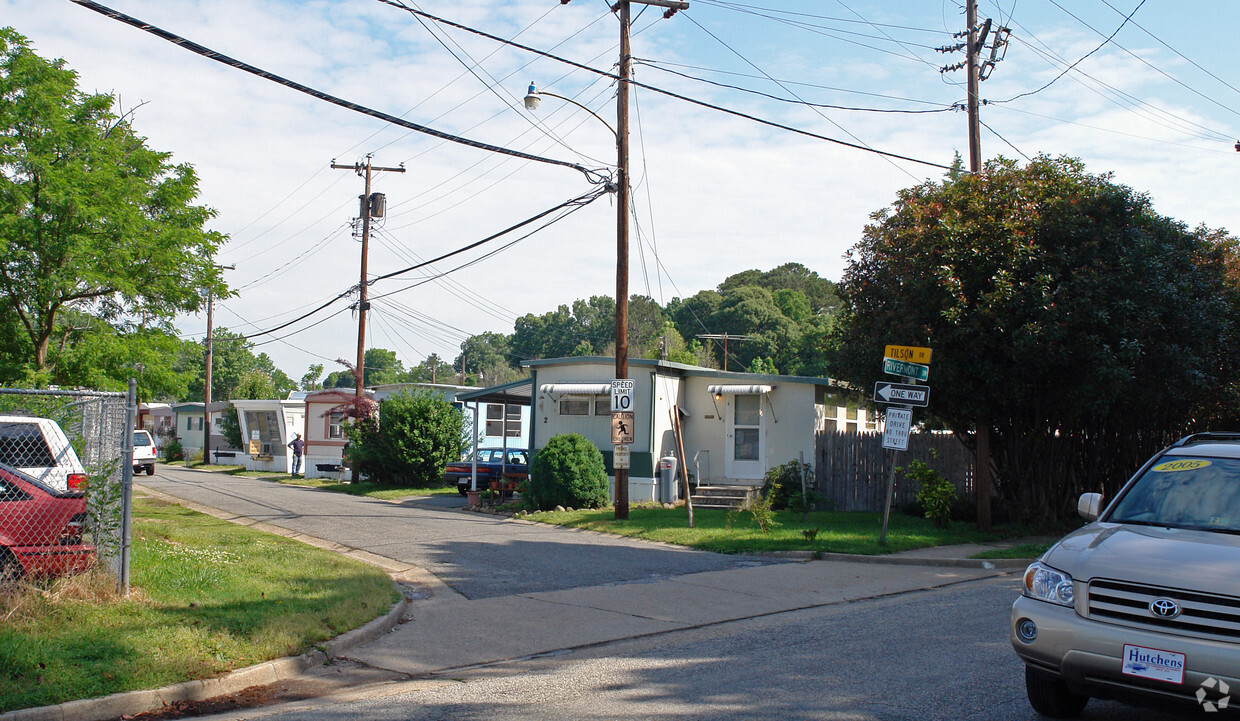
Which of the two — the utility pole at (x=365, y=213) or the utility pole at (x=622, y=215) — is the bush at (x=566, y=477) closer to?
the utility pole at (x=622, y=215)

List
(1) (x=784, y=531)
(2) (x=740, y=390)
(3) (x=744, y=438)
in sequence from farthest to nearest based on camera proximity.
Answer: (3) (x=744, y=438)
(2) (x=740, y=390)
(1) (x=784, y=531)

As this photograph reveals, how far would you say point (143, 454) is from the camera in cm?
3303

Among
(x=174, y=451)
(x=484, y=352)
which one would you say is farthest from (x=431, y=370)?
(x=174, y=451)

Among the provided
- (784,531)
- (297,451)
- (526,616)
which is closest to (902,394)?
(784,531)

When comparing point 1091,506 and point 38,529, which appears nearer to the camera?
point 1091,506

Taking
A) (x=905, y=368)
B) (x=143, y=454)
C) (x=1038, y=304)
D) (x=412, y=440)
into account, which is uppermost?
(x=1038, y=304)

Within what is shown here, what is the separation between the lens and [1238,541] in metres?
5.10

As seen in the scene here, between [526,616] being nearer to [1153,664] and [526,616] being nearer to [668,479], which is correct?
[1153,664]

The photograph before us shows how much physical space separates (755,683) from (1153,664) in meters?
2.65

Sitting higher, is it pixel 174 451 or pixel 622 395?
pixel 622 395

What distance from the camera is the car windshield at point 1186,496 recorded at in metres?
5.60

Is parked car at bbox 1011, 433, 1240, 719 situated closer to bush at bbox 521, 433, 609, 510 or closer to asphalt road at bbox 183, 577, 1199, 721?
asphalt road at bbox 183, 577, 1199, 721

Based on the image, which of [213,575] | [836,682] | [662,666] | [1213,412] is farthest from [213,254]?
[1213,412]

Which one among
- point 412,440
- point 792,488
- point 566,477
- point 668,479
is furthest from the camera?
point 412,440
